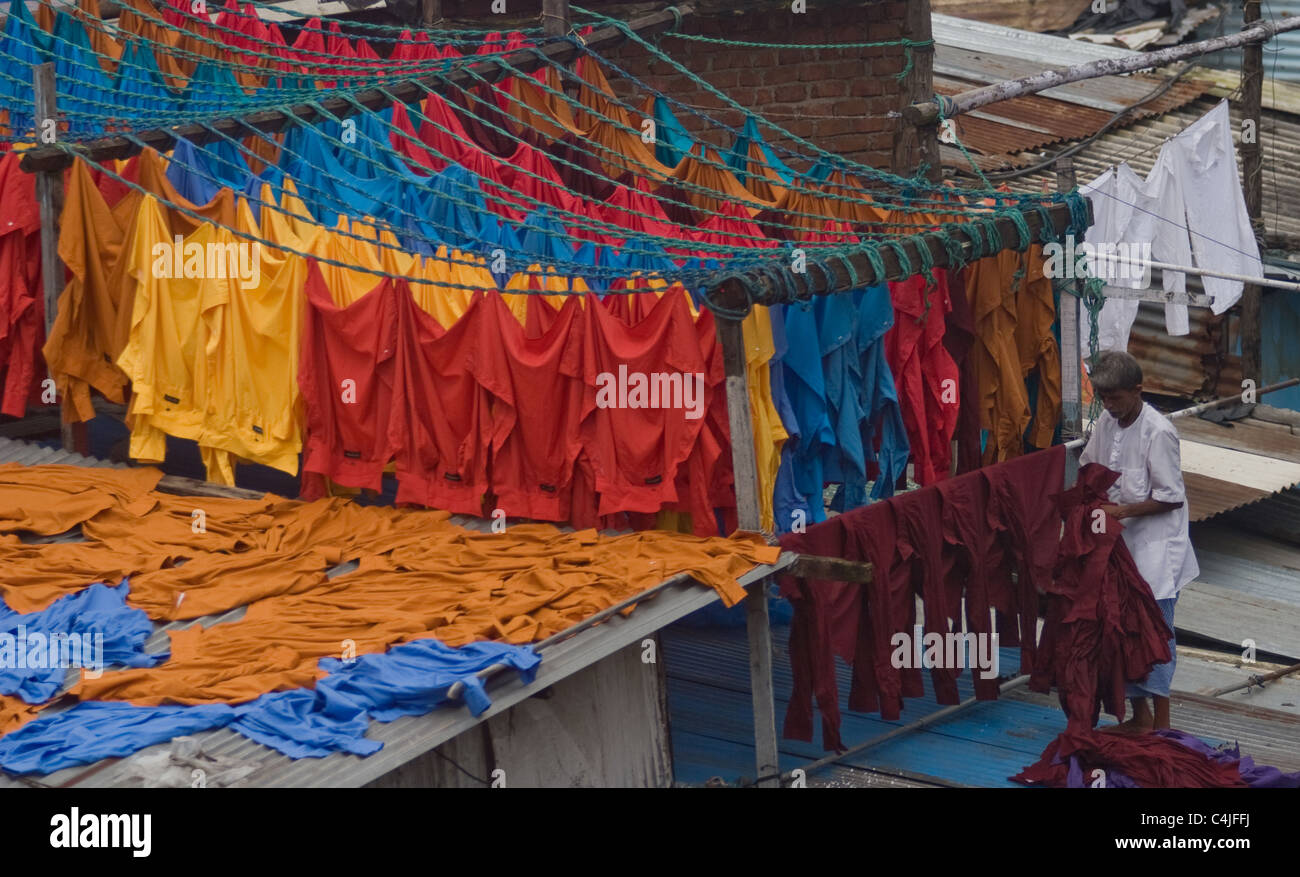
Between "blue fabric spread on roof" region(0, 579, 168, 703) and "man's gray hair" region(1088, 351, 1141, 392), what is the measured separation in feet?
15.0

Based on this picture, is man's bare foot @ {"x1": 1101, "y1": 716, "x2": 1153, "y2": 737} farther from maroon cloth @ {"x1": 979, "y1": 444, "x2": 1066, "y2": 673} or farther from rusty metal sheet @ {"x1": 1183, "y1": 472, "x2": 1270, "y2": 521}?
rusty metal sheet @ {"x1": 1183, "y1": 472, "x2": 1270, "y2": 521}

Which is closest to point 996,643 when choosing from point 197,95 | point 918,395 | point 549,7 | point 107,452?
point 918,395

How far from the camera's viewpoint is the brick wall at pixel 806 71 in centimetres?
1277

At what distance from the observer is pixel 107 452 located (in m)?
11.8

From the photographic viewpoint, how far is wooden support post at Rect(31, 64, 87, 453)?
979cm

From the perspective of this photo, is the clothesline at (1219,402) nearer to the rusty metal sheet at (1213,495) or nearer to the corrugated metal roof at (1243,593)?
the rusty metal sheet at (1213,495)

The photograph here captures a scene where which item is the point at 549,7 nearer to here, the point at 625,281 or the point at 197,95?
the point at 197,95

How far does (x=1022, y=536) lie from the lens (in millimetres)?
9273

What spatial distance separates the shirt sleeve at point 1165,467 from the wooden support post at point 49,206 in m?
6.00

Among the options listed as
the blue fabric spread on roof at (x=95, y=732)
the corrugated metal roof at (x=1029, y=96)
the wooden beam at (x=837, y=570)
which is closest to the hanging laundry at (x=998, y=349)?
the wooden beam at (x=837, y=570)

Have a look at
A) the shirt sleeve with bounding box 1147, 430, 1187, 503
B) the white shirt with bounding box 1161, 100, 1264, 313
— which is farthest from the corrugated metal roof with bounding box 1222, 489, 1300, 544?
the shirt sleeve with bounding box 1147, 430, 1187, 503

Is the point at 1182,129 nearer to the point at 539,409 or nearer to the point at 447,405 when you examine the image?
the point at 539,409

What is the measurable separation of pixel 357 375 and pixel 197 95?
4409 millimetres

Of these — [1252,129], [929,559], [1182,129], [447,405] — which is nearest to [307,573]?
[447,405]
